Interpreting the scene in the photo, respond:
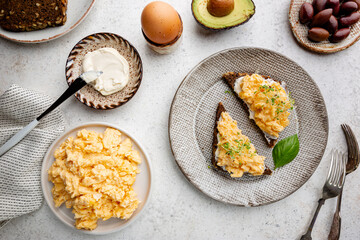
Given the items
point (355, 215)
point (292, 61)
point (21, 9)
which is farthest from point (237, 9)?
point (355, 215)

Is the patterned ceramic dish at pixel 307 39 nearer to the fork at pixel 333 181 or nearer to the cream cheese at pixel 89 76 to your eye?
the fork at pixel 333 181

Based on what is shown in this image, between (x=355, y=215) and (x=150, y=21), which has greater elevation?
(x=150, y=21)

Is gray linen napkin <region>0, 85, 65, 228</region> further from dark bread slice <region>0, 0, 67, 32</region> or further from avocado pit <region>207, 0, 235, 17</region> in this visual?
avocado pit <region>207, 0, 235, 17</region>

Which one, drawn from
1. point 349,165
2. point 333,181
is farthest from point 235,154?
point 349,165

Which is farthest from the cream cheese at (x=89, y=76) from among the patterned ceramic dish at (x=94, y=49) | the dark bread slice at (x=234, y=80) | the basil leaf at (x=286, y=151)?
the basil leaf at (x=286, y=151)

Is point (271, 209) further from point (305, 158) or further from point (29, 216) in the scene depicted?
point (29, 216)

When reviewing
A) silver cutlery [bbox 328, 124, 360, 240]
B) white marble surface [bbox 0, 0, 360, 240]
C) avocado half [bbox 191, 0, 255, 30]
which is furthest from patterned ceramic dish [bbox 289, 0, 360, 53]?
silver cutlery [bbox 328, 124, 360, 240]

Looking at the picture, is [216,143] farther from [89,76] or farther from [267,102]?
[89,76]
